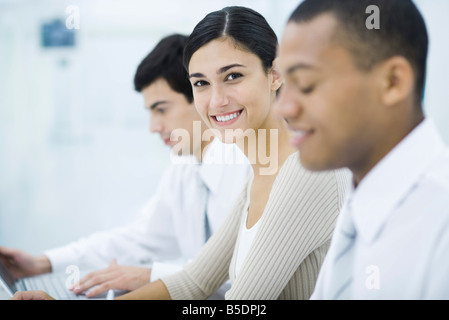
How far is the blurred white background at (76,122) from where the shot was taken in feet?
12.5

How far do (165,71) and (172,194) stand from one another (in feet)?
1.54

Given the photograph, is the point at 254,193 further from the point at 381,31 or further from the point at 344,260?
the point at 381,31

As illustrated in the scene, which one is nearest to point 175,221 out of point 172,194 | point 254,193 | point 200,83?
point 172,194

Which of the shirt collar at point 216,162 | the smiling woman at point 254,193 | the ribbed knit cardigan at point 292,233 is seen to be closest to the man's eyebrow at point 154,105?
the shirt collar at point 216,162

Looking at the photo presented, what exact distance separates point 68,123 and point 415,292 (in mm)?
5223

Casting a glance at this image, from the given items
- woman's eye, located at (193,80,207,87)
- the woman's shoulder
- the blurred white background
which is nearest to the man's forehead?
the woman's shoulder

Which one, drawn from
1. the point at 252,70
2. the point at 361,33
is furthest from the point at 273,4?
the point at 361,33

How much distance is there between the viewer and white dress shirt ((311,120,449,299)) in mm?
556

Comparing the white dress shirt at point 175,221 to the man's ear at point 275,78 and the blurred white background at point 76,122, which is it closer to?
the man's ear at point 275,78

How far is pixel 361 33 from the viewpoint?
590 mm

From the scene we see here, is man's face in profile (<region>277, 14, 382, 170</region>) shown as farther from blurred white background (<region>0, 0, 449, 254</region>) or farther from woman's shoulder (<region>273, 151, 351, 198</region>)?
blurred white background (<region>0, 0, 449, 254</region>)

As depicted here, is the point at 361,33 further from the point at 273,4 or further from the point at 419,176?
the point at 273,4

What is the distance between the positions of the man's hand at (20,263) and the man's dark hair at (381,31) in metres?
1.15

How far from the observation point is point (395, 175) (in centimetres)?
60
